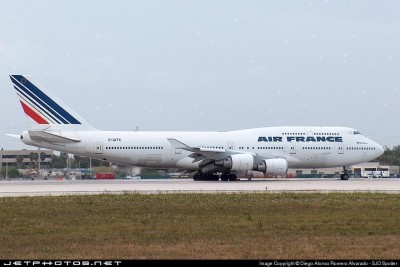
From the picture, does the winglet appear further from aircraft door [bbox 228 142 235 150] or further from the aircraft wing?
aircraft door [bbox 228 142 235 150]

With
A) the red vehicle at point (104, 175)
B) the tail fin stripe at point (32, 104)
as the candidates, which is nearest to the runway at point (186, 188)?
the tail fin stripe at point (32, 104)

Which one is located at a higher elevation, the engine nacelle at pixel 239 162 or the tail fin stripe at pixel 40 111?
the tail fin stripe at pixel 40 111

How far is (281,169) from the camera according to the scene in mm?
53125

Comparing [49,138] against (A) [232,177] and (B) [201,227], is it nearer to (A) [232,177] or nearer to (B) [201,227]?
(A) [232,177]

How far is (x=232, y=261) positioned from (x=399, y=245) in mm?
4434

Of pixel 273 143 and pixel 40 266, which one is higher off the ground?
pixel 273 143

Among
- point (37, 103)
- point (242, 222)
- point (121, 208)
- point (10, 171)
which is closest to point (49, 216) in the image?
point (121, 208)

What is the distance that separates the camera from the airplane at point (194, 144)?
52625mm

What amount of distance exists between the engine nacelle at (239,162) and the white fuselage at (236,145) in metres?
2.43

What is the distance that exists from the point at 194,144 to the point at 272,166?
239 inches

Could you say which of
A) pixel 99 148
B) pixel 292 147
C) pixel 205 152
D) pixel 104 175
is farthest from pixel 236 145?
pixel 104 175

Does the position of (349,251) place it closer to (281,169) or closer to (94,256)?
(94,256)

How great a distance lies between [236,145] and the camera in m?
55.8

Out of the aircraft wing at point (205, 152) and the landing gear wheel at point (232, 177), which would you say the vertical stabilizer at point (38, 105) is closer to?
the aircraft wing at point (205, 152)
